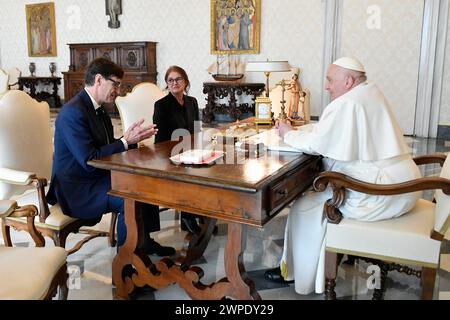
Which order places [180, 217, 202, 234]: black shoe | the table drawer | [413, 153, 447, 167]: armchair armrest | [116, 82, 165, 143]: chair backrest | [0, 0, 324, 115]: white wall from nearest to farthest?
the table drawer, [413, 153, 447, 167]: armchair armrest, [180, 217, 202, 234]: black shoe, [116, 82, 165, 143]: chair backrest, [0, 0, 324, 115]: white wall

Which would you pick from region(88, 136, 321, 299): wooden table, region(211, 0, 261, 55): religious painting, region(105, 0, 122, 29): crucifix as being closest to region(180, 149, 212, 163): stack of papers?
region(88, 136, 321, 299): wooden table

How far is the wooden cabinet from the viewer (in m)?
10.1

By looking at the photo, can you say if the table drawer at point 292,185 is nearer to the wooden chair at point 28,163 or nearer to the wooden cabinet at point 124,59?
the wooden chair at point 28,163

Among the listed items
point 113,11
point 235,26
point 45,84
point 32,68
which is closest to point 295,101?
point 235,26

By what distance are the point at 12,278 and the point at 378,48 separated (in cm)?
770

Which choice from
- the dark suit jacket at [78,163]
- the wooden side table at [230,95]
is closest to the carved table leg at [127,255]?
the dark suit jacket at [78,163]

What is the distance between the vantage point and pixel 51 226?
8.75ft

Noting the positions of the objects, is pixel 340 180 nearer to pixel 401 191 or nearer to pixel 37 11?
pixel 401 191

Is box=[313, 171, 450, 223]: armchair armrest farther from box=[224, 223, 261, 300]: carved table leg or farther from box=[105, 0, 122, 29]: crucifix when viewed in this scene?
box=[105, 0, 122, 29]: crucifix

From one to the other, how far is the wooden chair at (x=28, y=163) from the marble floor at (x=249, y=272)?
192 mm

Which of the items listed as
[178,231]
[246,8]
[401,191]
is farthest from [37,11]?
[401,191]

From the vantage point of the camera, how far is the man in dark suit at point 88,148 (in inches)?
102

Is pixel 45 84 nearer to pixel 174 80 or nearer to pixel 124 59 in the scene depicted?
pixel 124 59

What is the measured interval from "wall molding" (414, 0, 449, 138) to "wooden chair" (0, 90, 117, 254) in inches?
260
